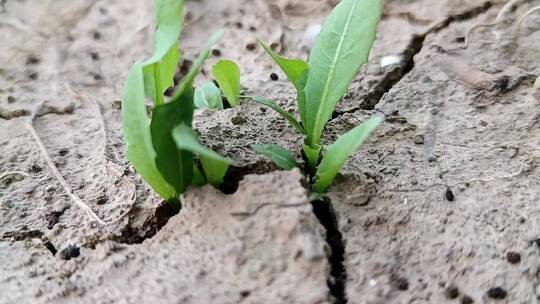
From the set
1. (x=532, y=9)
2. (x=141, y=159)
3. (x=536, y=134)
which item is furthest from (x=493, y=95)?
(x=141, y=159)

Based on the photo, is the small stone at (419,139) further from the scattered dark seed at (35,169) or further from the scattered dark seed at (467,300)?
the scattered dark seed at (35,169)

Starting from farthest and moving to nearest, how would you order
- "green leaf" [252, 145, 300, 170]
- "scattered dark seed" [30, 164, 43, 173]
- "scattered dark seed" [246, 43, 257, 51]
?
"scattered dark seed" [246, 43, 257, 51] < "scattered dark seed" [30, 164, 43, 173] < "green leaf" [252, 145, 300, 170]

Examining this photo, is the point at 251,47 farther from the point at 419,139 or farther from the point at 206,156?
the point at 206,156

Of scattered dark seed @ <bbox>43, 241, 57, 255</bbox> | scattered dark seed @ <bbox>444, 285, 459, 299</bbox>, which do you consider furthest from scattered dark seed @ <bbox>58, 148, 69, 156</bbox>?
scattered dark seed @ <bbox>444, 285, 459, 299</bbox>

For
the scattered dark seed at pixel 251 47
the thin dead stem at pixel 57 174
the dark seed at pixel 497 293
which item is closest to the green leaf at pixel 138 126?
the thin dead stem at pixel 57 174

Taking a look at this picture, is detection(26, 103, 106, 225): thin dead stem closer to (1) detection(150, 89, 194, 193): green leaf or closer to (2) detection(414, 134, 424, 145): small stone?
(1) detection(150, 89, 194, 193): green leaf

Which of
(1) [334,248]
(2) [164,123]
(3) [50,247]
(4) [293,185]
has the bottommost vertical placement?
(3) [50,247]

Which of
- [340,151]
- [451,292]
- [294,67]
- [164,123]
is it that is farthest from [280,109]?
[451,292]
